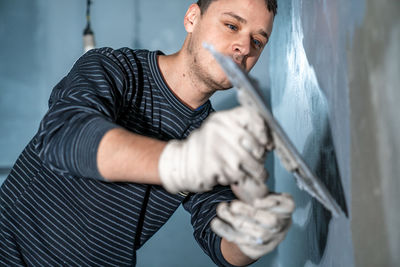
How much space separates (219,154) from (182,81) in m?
0.65

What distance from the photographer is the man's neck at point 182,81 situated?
113 cm

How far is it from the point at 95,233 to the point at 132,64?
0.50 metres

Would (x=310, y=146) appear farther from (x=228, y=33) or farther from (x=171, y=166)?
(x=171, y=166)

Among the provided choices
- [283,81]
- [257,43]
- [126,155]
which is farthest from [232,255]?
[283,81]

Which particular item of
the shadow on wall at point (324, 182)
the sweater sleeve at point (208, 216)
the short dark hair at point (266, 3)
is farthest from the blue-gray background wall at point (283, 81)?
the sweater sleeve at point (208, 216)

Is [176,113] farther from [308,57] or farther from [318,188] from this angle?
[318,188]

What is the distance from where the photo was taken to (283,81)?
186cm

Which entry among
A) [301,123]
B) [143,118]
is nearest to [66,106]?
[143,118]

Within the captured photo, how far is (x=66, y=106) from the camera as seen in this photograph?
725 mm

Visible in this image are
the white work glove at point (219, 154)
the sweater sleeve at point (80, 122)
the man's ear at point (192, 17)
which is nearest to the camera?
the white work glove at point (219, 154)

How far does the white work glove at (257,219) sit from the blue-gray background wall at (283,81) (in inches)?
5.2

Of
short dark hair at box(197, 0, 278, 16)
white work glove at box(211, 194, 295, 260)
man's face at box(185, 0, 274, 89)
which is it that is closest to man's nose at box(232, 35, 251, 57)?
man's face at box(185, 0, 274, 89)

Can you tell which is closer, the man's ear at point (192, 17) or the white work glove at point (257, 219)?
the white work glove at point (257, 219)

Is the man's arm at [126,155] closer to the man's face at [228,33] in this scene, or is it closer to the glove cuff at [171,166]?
the glove cuff at [171,166]
